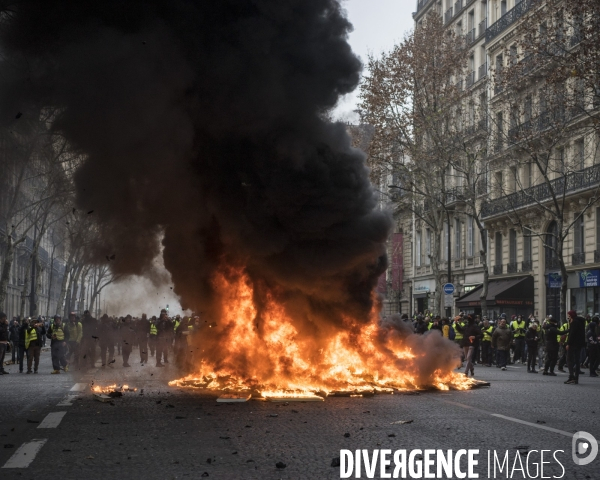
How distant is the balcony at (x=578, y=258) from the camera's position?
37.2 m

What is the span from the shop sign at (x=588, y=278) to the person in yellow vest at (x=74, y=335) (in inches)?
820

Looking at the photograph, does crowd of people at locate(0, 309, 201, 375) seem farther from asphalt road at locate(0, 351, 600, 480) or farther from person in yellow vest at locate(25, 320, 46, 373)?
asphalt road at locate(0, 351, 600, 480)

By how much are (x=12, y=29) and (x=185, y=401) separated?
6.19 meters

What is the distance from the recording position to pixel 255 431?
966 centimetres

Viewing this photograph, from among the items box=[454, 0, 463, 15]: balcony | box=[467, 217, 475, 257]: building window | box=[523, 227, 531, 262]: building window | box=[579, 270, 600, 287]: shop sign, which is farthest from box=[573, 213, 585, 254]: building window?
box=[454, 0, 463, 15]: balcony

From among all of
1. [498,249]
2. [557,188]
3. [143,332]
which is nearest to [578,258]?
[557,188]

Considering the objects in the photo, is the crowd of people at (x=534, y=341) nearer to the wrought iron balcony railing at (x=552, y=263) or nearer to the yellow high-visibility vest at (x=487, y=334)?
the yellow high-visibility vest at (x=487, y=334)

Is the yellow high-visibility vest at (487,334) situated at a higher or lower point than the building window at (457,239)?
lower

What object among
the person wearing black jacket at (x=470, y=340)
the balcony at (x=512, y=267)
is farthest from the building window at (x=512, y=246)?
the person wearing black jacket at (x=470, y=340)

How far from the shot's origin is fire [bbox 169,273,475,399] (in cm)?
1474

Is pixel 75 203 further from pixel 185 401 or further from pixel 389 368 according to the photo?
pixel 389 368

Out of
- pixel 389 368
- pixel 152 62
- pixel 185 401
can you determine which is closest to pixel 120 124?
pixel 152 62

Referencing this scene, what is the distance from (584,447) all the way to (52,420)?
6227mm

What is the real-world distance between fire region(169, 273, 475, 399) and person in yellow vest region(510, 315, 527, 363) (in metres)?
12.5
